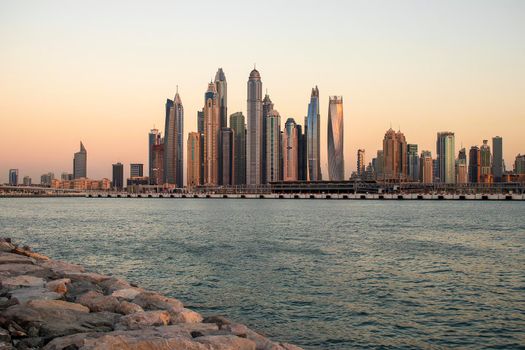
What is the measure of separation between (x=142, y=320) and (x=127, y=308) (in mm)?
1768

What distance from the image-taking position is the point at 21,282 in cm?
1923

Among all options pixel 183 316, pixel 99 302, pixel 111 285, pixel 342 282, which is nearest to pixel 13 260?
pixel 111 285

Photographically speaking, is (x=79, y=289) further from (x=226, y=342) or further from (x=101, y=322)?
(x=226, y=342)

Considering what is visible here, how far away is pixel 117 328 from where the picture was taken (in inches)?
538

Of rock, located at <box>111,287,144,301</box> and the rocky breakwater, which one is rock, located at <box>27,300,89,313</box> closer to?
the rocky breakwater

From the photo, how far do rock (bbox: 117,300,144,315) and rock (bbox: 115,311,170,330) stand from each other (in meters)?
1.14

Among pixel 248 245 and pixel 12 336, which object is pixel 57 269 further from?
pixel 248 245

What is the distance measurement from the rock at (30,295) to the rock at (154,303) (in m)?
2.58

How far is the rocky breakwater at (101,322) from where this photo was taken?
11.7 meters

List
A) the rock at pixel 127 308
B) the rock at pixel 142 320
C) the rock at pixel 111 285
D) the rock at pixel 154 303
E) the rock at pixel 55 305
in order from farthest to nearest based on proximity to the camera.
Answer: the rock at pixel 111 285 < the rock at pixel 154 303 < the rock at pixel 127 308 < the rock at pixel 55 305 < the rock at pixel 142 320

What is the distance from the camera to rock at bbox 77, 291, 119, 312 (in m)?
16.1

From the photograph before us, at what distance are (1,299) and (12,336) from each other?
3922 mm

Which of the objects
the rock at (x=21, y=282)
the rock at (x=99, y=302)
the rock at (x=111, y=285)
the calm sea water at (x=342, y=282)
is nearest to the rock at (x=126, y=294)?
the rock at (x=111, y=285)

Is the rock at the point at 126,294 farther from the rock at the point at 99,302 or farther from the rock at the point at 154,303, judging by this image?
the rock at the point at 99,302
